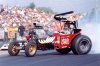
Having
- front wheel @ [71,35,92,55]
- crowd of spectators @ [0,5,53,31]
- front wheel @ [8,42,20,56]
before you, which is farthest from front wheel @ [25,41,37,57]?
crowd of spectators @ [0,5,53,31]

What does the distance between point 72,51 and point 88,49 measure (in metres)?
0.51

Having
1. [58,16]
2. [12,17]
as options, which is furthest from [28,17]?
[58,16]

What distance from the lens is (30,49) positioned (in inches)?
502

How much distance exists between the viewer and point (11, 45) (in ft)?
43.9

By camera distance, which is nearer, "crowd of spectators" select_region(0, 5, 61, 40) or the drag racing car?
the drag racing car

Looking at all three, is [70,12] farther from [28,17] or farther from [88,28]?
[28,17]

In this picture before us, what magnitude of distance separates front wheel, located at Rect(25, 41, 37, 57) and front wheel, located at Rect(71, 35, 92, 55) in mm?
1229

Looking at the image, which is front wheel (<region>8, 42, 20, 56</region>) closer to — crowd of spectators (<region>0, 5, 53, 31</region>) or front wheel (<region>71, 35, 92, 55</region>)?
crowd of spectators (<region>0, 5, 53, 31</region>)

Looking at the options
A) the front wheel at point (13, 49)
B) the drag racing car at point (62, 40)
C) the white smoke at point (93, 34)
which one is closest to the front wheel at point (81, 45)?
the drag racing car at point (62, 40)

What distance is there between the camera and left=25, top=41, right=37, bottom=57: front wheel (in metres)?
12.7

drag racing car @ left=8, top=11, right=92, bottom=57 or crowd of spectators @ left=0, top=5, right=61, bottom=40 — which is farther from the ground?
crowd of spectators @ left=0, top=5, right=61, bottom=40

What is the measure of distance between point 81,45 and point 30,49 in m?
1.72

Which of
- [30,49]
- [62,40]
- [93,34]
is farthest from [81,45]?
[30,49]

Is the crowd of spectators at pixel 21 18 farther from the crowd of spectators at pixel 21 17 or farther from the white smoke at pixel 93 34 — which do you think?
the white smoke at pixel 93 34
